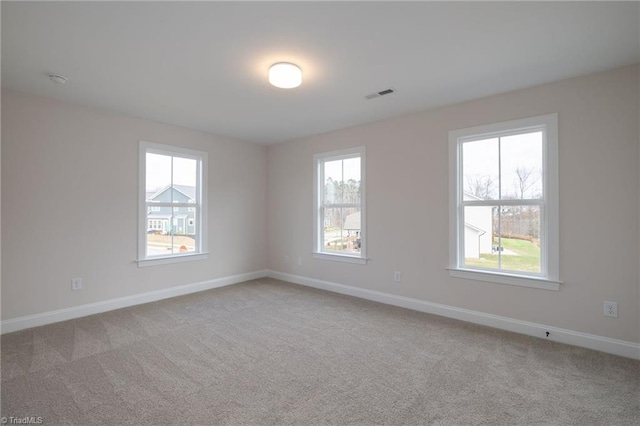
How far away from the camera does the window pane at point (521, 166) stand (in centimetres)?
310

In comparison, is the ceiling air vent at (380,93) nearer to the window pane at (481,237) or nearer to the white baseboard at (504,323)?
the window pane at (481,237)

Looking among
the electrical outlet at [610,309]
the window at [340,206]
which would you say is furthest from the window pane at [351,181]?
the electrical outlet at [610,309]

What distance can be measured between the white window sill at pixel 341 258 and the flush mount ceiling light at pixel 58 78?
3.70 m

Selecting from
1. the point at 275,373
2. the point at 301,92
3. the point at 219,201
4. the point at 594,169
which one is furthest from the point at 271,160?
the point at 594,169

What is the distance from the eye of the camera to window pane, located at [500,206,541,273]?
3125 mm

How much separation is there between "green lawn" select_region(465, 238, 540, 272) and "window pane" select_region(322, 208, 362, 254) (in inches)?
69.0

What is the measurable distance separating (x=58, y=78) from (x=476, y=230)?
179 inches

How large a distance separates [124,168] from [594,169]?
5175 mm

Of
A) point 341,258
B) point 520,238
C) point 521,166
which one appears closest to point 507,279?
point 520,238

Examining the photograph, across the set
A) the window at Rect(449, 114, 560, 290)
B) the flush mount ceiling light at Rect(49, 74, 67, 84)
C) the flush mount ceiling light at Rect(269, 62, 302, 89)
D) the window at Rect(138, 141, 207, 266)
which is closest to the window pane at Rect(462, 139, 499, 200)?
the window at Rect(449, 114, 560, 290)

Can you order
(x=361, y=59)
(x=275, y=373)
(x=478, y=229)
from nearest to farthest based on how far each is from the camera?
(x=275, y=373), (x=361, y=59), (x=478, y=229)

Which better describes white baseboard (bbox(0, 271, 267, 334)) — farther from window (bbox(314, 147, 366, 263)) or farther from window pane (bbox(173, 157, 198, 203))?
window (bbox(314, 147, 366, 263))

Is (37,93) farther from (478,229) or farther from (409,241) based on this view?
(478,229)

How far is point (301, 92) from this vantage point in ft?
10.7
